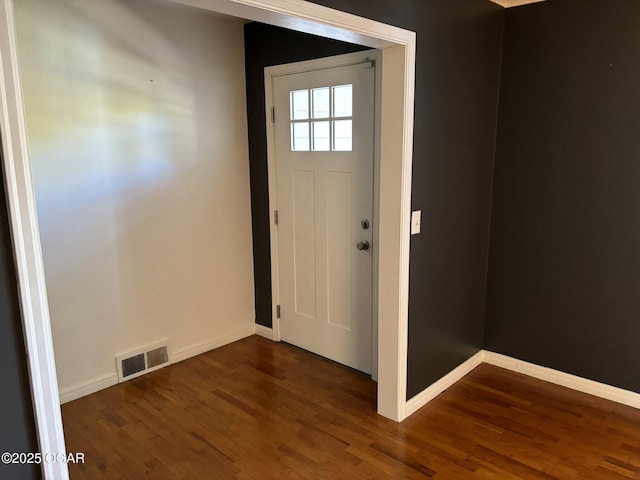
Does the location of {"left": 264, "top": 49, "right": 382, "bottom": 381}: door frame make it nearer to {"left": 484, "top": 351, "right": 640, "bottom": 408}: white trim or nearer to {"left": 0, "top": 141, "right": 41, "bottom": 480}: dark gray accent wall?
{"left": 484, "top": 351, "right": 640, "bottom": 408}: white trim

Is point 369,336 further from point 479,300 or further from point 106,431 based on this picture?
point 106,431

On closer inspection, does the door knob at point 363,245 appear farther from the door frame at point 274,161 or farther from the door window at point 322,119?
the door window at point 322,119

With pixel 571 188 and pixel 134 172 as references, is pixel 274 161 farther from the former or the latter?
pixel 571 188

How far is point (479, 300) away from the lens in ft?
11.0

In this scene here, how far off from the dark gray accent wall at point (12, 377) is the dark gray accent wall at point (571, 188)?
2.83 meters

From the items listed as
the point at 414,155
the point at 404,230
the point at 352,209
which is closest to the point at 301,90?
the point at 352,209

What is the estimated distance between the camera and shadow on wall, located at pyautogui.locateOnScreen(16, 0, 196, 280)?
2648 millimetres

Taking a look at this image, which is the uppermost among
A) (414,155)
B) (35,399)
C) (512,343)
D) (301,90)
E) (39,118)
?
(301,90)

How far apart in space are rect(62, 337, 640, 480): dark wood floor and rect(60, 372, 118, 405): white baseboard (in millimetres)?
51

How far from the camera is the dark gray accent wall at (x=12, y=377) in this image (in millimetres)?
1271

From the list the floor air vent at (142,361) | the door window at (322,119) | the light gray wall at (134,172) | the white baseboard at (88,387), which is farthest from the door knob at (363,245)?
the white baseboard at (88,387)

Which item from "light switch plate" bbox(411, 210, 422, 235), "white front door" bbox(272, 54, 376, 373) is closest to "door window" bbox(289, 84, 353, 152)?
"white front door" bbox(272, 54, 376, 373)

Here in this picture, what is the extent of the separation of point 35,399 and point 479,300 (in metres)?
2.74

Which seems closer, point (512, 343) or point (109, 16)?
point (109, 16)
